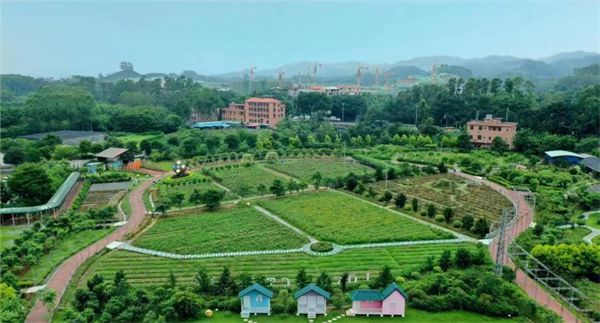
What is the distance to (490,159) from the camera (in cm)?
3009

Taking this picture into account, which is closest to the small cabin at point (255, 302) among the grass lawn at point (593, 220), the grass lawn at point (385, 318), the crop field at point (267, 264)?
the grass lawn at point (385, 318)

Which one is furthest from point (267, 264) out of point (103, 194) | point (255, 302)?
point (103, 194)

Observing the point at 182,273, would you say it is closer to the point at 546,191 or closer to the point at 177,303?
the point at 177,303

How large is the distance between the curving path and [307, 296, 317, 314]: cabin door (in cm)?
665

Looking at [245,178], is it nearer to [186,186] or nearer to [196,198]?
[186,186]

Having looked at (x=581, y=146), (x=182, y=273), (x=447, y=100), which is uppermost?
(x=447, y=100)

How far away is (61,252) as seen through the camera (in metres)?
15.2

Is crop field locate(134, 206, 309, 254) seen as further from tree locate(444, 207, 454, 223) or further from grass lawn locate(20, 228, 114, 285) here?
tree locate(444, 207, 454, 223)

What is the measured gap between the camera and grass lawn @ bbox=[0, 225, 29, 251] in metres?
15.9

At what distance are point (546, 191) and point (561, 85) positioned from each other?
56443 mm

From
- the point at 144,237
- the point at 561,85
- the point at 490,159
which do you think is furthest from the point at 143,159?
the point at 561,85

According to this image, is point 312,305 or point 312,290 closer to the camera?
point 312,290

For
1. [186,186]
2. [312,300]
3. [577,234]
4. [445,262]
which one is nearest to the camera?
[312,300]

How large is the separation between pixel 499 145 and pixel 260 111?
2432 centimetres
